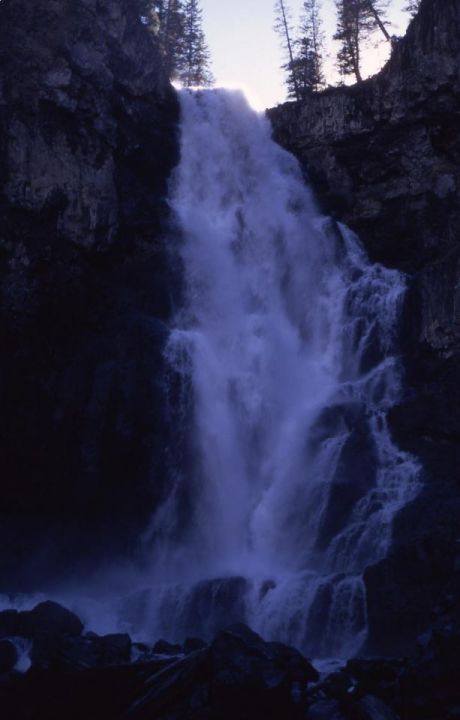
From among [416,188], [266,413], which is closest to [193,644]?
[266,413]

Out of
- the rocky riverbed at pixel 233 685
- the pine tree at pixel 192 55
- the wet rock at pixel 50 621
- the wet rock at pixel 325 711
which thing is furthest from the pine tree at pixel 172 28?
the wet rock at pixel 325 711

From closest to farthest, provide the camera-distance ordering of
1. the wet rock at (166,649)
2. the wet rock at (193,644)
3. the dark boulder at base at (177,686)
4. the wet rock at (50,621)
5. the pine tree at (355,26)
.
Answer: the dark boulder at base at (177,686) < the wet rock at (166,649) < the wet rock at (193,644) < the wet rock at (50,621) < the pine tree at (355,26)

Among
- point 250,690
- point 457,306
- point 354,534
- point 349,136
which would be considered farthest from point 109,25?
point 250,690

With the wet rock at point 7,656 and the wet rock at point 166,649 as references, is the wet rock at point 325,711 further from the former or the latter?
Answer: the wet rock at point 7,656

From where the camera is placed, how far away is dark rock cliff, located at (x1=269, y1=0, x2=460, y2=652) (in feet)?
93.0

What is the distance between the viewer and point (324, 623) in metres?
22.0

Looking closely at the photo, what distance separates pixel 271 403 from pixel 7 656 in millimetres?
14079

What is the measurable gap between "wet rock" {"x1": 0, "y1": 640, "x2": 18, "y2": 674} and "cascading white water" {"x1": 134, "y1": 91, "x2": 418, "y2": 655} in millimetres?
4616

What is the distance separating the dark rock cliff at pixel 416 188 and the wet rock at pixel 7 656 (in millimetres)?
11842

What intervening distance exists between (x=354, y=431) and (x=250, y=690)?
557 inches

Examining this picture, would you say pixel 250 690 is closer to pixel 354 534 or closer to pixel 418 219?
pixel 354 534

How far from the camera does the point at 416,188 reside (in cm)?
3669

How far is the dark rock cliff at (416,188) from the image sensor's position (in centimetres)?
2834

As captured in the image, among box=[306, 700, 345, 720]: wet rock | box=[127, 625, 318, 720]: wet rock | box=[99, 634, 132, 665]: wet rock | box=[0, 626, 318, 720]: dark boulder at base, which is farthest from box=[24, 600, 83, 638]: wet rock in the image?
box=[306, 700, 345, 720]: wet rock
